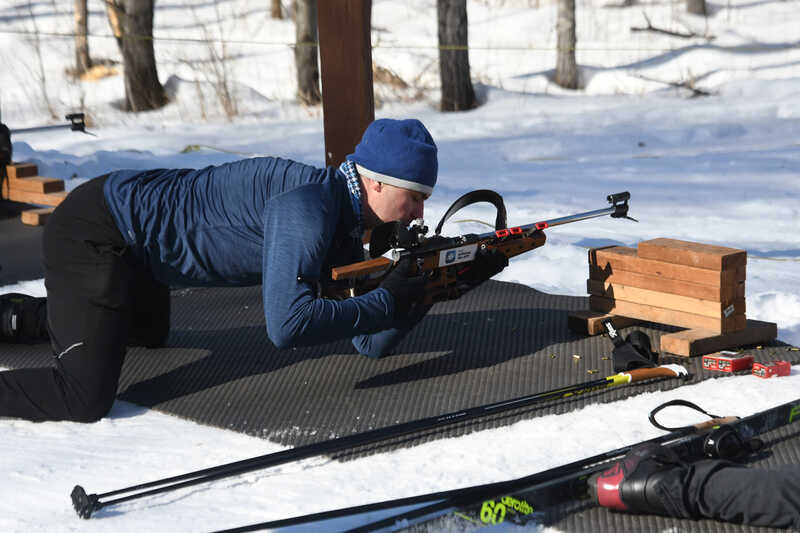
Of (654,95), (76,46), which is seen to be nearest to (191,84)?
(76,46)

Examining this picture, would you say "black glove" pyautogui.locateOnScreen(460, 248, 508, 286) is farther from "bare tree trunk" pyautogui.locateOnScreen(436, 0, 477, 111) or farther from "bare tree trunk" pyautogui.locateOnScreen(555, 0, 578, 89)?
"bare tree trunk" pyautogui.locateOnScreen(555, 0, 578, 89)

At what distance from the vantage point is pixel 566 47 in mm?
13758

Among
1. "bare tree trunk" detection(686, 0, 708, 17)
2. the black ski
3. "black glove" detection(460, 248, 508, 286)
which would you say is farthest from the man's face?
"bare tree trunk" detection(686, 0, 708, 17)

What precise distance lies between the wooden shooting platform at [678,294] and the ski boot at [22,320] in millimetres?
2158

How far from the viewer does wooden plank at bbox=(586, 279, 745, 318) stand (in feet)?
11.6

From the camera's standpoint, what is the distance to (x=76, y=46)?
16.0m

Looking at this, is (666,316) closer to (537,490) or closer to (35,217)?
(537,490)

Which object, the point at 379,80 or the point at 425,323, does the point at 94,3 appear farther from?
the point at 425,323

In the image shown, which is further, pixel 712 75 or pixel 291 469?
pixel 712 75

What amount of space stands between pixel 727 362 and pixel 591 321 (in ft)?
2.00

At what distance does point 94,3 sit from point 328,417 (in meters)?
20.5

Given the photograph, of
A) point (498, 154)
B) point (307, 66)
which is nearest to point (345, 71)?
point (498, 154)

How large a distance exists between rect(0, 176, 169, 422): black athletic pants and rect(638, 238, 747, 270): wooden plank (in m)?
1.97

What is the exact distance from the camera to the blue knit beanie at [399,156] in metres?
2.86
